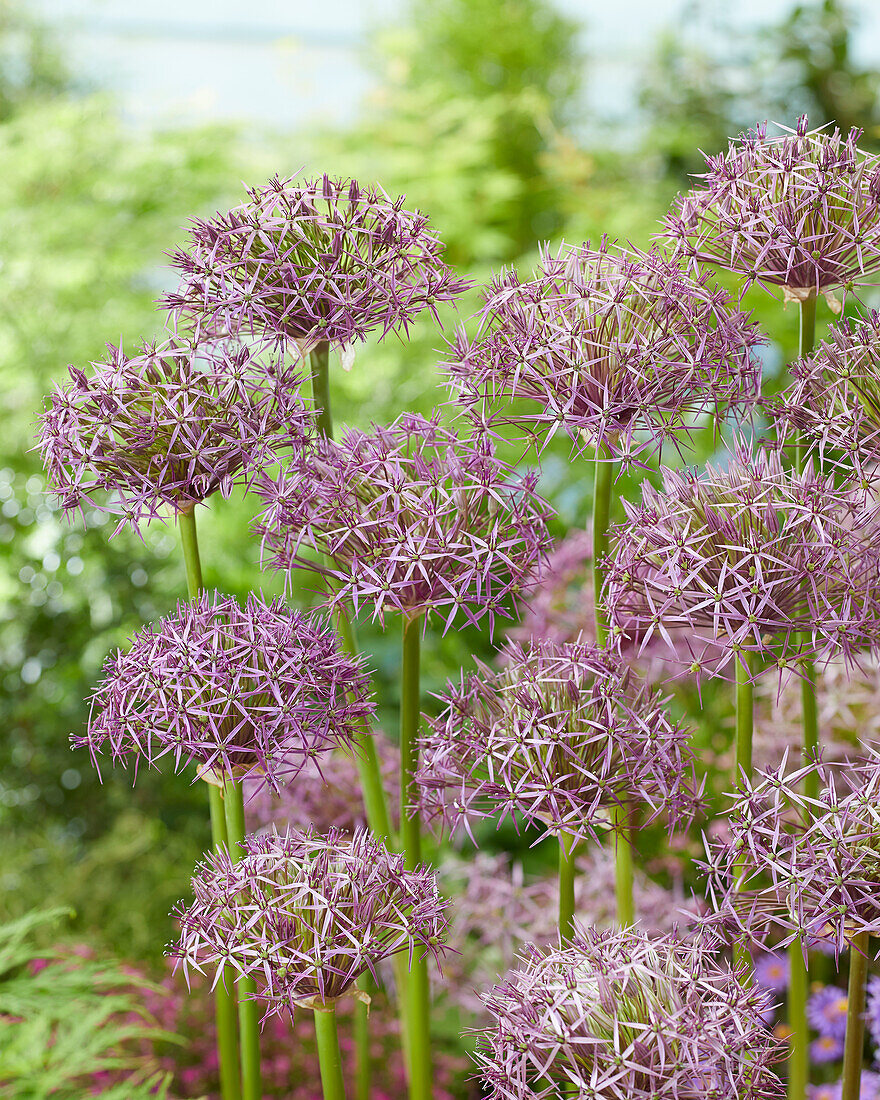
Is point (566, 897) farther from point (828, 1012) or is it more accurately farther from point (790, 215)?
point (828, 1012)

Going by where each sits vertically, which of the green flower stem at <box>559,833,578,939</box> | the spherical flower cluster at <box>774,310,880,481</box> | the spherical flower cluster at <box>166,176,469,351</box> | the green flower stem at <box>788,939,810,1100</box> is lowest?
the green flower stem at <box>788,939,810,1100</box>

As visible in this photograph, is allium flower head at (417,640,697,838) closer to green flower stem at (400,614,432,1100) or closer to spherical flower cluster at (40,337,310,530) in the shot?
green flower stem at (400,614,432,1100)

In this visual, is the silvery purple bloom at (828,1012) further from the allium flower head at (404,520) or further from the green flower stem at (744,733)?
the allium flower head at (404,520)

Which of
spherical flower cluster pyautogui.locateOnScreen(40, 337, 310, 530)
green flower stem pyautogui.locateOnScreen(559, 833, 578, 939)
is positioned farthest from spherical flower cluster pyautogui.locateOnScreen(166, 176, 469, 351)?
green flower stem pyautogui.locateOnScreen(559, 833, 578, 939)

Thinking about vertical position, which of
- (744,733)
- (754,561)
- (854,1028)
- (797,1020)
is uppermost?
(754,561)

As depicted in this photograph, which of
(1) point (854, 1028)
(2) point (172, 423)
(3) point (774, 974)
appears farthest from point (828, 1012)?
(2) point (172, 423)
